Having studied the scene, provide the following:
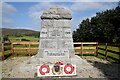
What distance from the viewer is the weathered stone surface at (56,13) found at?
5684 millimetres

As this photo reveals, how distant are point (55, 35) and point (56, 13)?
3.63 ft

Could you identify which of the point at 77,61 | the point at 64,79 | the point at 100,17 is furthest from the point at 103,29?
the point at 64,79

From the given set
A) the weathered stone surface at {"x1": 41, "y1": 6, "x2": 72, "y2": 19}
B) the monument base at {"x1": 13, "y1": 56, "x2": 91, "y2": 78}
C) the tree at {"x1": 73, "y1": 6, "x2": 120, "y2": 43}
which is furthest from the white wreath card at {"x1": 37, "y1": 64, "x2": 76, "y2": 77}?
the tree at {"x1": 73, "y1": 6, "x2": 120, "y2": 43}

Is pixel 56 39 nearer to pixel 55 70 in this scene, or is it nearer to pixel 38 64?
pixel 38 64

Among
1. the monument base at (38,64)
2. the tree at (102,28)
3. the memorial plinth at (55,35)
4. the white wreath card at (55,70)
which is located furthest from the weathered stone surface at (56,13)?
the tree at (102,28)

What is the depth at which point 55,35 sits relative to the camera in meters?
5.70

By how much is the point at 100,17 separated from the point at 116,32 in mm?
6489

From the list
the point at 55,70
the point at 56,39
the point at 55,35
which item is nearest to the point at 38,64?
the point at 55,70

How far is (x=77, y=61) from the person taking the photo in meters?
5.68

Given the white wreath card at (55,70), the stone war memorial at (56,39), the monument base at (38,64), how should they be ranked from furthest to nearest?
the stone war memorial at (56,39) < the monument base at (38,64) < the white wreath card at (55,70)

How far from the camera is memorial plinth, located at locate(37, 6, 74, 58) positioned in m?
5.67

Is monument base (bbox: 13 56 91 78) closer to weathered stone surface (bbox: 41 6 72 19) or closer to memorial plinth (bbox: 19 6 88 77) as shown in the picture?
memorial plinth (bbox: 19 6 88 77)

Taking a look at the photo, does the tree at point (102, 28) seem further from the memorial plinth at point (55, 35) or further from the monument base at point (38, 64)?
the memorial plinth at point (55, 35)

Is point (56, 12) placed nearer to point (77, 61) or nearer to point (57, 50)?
point (57, 50)
